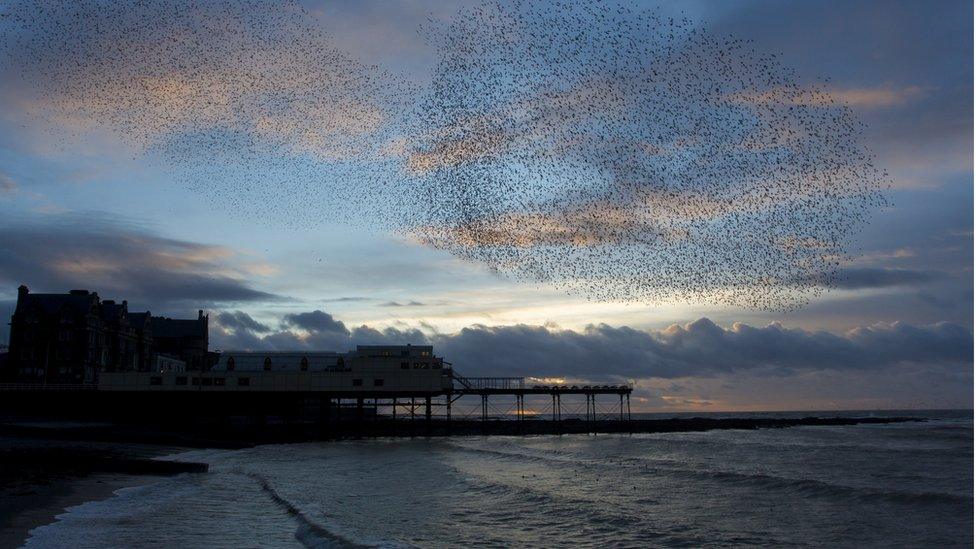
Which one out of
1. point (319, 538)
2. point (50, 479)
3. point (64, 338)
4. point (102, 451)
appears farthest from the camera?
point (64, 338)

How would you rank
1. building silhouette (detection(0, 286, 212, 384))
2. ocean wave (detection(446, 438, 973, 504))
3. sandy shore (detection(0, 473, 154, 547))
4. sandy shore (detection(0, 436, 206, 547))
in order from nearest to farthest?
sandy shore (detection(0, 473, 154, 547))
sandy shore (detection(0, 436, 206, 547))
ocean wave (detection(446, 438, 973, 504))
building silhouette (detection(0, 286, 212, 384))

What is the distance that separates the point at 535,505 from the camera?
32.1 meters

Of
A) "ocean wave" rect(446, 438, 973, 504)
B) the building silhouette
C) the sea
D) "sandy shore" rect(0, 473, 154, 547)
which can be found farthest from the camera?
the building silhouette

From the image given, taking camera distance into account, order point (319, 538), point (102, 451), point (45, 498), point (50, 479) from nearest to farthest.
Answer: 1. point (319, 538)
2. point (45, 498)
3. point (50, 479)
4. point (102, 451)

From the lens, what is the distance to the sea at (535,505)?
941 inches

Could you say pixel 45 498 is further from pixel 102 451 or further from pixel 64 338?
pixel 64 338

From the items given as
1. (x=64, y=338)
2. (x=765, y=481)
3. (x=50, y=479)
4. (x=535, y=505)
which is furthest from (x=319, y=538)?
(x=64, y=338)

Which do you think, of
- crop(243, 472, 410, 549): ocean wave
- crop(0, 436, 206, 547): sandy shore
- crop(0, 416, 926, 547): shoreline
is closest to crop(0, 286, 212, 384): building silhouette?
crop(0, 416, 926, 547): shoreline

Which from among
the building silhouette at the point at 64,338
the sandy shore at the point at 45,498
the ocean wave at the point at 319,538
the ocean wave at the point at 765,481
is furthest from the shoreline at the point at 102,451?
the building silhouette at the point at 64,338

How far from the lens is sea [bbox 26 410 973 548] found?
23891 mm

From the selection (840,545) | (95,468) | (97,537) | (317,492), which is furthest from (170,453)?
(840,545)

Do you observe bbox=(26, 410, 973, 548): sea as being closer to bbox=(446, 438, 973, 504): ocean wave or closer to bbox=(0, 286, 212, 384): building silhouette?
bbox=(446, 438, 973, 504): ocean wave

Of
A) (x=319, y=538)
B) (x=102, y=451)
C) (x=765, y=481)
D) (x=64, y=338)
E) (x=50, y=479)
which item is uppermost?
(x=64, y=338)

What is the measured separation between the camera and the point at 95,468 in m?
39.1
